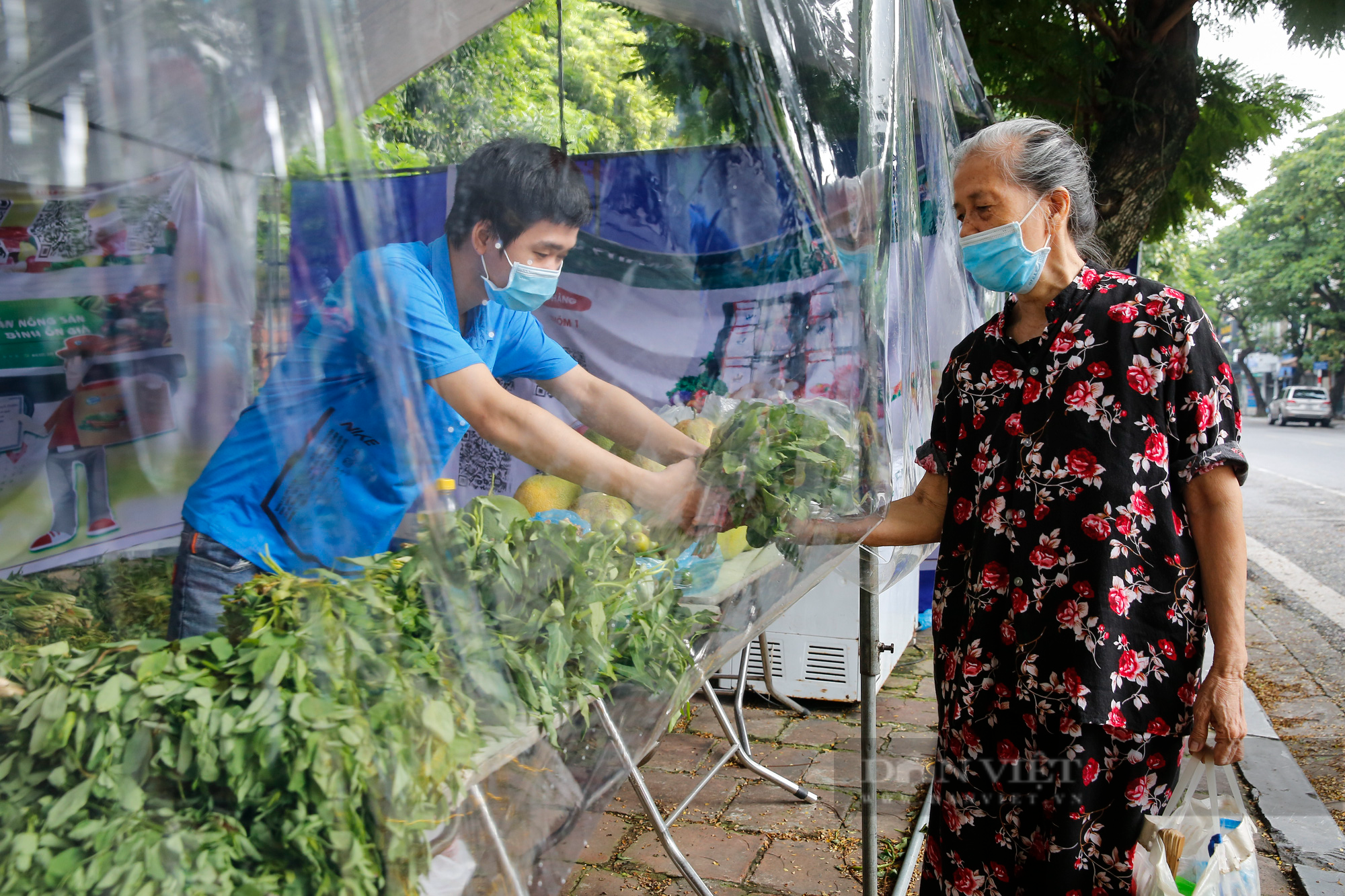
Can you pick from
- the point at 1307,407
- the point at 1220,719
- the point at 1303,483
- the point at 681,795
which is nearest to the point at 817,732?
the point at 681,795

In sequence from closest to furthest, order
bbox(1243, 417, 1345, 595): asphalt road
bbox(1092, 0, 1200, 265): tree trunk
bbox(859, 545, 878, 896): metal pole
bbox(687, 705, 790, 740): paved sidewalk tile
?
bbox(859, 545, 878, 896): metal pole < bbox(687, 705, 790, 740): paved sidewalk tile < bbox(1092, 0, 1200, 265): tree trunk < bbox(1243, 417, 1345, 595): asphalt road

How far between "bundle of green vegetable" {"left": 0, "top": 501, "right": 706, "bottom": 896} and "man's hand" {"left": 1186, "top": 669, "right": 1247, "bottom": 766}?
1.28 meters

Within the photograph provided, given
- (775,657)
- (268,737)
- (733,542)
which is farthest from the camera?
(775,657)

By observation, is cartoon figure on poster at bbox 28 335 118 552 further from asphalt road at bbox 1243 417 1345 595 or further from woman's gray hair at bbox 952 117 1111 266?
asphalt road at bbox 1243 417 1345 595

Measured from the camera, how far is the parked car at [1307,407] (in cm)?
2495

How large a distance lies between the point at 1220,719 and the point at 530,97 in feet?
4.83

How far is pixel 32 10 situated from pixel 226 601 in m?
0.43

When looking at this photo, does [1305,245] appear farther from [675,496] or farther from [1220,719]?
[675,496]

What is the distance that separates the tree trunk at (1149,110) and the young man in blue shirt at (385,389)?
13.7ft

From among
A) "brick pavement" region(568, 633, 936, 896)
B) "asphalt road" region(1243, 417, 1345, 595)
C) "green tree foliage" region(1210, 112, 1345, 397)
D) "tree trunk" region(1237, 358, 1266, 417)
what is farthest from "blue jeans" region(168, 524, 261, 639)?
"tree trunk" region(1237, 358, 1266, 417)

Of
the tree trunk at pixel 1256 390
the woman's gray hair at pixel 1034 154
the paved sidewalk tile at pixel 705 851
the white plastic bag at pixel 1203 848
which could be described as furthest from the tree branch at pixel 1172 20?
the tree trunk at pixel 1256 390

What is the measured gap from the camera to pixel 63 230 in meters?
0.55

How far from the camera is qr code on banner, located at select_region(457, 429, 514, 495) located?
2.55 ft

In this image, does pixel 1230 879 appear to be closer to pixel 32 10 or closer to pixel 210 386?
pixel 210 386
